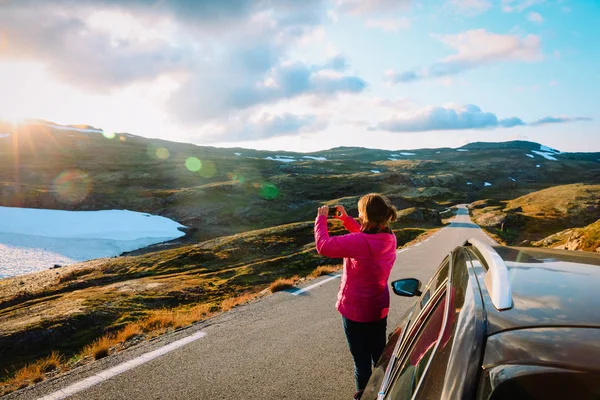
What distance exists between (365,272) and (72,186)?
85.5 meters

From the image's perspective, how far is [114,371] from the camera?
Result: 5398 millimetres

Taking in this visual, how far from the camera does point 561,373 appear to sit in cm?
109

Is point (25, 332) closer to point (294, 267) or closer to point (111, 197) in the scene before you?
point (294, 267)

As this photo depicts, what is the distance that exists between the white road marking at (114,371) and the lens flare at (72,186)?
6783cm

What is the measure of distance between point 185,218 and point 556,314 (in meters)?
65.4

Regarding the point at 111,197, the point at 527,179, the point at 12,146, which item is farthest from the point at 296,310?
the point at 527,179

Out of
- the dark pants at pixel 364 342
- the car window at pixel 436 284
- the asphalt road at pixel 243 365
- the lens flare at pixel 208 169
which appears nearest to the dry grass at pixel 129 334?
the asphalt road at pixel 243 365

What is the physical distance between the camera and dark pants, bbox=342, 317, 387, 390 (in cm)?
372

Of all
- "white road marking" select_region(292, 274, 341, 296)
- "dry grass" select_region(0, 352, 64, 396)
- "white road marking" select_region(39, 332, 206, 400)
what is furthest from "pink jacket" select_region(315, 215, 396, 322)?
"white road marking" select_region(292, 274, 341, 296)

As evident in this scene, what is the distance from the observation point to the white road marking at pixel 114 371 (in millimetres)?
4773

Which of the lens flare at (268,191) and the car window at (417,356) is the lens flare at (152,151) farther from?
the car window at (417,356)

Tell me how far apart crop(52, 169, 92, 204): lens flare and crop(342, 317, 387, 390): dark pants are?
7152cm

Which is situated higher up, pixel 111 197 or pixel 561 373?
pixel 561 373

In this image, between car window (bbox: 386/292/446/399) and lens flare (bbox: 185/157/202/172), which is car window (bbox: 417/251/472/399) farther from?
lens flare (bbox: 185/157/202/172)
